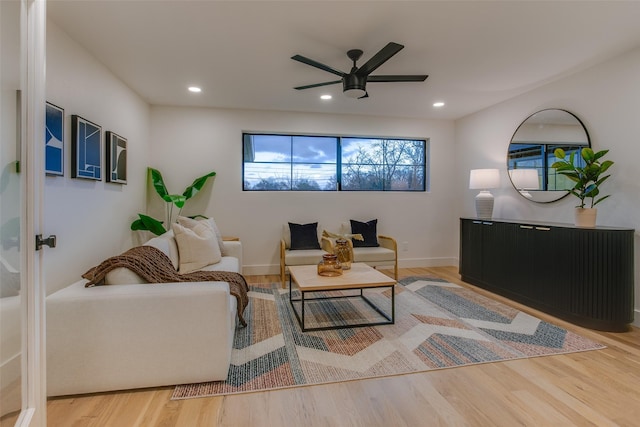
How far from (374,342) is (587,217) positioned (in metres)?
2.26

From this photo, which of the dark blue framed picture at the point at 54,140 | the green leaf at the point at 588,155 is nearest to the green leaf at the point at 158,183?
the dark blue framed picture at the point at 54,140

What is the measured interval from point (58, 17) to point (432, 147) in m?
4.76

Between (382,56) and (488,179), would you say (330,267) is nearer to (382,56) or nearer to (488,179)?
(382,56)

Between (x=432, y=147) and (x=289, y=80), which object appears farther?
(x=432, y=147)

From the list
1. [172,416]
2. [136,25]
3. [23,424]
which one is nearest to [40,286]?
A: [23,424]

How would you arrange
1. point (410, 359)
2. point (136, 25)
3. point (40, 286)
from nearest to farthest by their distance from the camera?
point (40, 286) → point (410, 359) → point (136, 25)

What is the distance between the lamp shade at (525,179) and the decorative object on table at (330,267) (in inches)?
102

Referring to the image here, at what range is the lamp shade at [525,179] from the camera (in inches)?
147

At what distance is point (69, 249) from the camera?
2.51 metres

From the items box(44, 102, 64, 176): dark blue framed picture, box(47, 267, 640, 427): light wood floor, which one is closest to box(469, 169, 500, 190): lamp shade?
box(47, 267, 640, 427): light wood floor

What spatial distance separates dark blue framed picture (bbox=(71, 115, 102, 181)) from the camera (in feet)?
8.27

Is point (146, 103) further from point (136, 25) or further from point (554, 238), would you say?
point (554, 238)

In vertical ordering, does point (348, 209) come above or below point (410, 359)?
above

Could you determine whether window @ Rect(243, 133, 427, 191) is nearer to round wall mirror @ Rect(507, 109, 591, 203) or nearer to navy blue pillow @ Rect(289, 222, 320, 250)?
navy blue pillow @ Rect(289, 222, 320, 250)
